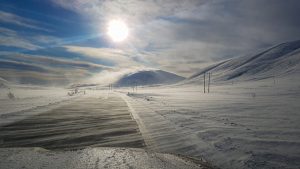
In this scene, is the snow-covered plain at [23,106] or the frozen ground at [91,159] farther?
the snow-covered plain at [23,106]

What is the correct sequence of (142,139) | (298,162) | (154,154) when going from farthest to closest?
(142,139)
(154,154)
(298,162)

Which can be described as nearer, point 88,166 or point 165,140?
point 88,166

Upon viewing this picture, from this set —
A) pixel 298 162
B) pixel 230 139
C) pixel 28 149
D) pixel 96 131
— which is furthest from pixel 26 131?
pixel 298 162

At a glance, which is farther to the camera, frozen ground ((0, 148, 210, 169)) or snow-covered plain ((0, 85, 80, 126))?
snow-covered plain ((0, 85, 80, 126))

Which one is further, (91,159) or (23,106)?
(23,106)

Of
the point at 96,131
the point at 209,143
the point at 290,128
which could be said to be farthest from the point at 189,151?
the point at 290,128

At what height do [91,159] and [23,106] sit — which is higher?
[23,106]

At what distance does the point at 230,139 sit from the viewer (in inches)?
427

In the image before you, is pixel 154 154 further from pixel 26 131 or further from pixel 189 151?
pixel 26 131

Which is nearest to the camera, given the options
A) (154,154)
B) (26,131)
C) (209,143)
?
(154,154)

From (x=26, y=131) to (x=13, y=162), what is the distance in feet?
18.5

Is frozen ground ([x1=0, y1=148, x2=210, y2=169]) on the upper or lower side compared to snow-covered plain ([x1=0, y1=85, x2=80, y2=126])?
lower

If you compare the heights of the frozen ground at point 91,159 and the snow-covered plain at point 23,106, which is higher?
the snow-covered plain at point 23,106

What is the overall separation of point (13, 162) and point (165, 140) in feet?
18.5
